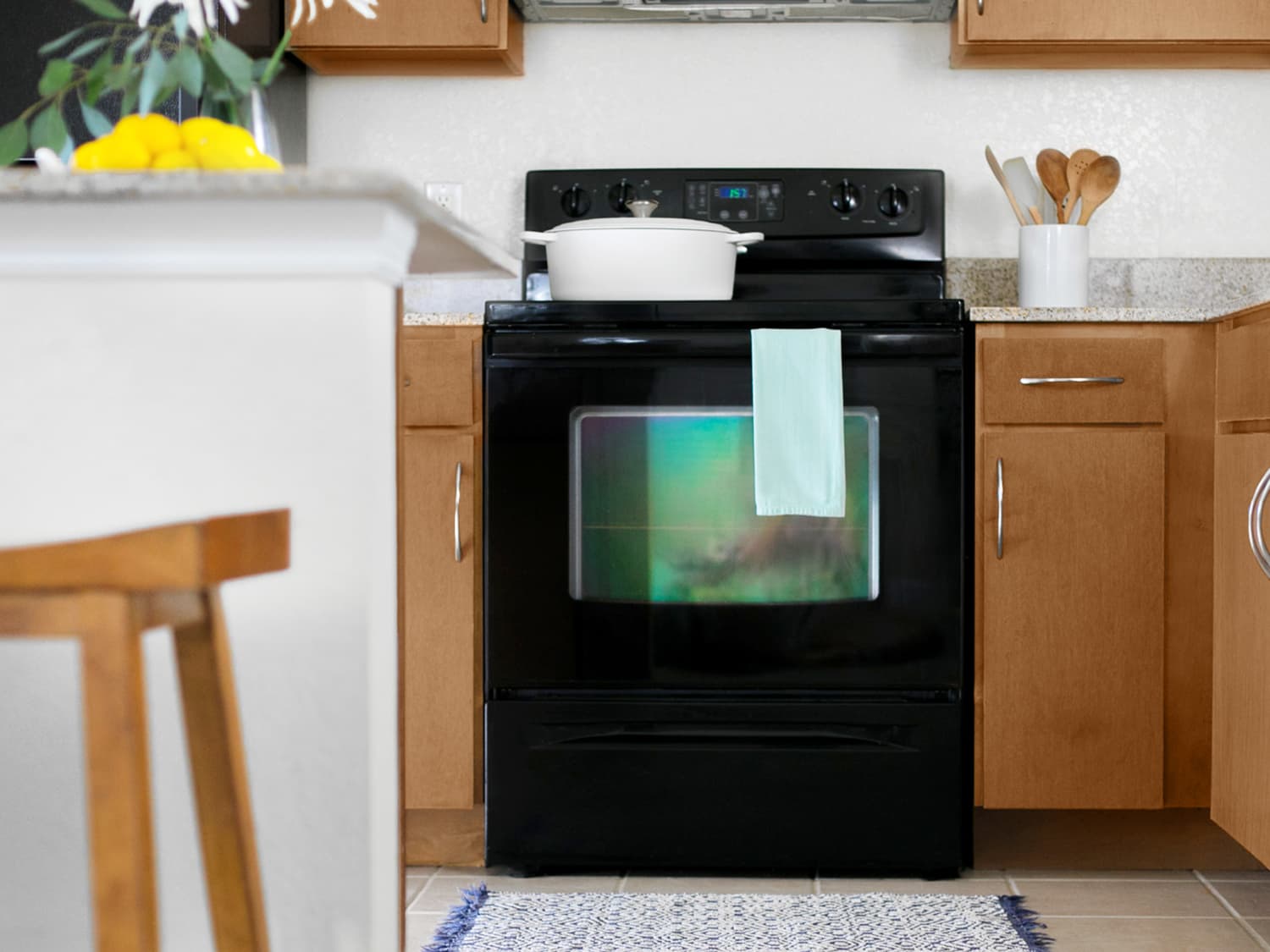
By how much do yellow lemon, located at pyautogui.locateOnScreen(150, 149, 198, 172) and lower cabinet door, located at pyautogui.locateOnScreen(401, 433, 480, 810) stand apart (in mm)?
1138

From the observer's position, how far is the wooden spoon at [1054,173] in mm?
2443

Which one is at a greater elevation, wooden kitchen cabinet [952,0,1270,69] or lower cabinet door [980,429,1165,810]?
wooden kitchen cabinet [952,0,1270,69]

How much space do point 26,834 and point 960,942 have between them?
48.1 inches

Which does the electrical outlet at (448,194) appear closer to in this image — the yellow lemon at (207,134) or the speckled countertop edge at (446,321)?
the speckled countertop edge at (446,321)

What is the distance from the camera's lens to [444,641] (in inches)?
83.1

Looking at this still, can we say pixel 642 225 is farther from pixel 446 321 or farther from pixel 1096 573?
pixel 1096 573

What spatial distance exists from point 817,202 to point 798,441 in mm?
733

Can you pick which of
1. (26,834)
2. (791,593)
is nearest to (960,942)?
(791,593)

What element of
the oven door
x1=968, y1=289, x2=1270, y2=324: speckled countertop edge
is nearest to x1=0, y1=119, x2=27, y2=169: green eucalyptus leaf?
the oven door

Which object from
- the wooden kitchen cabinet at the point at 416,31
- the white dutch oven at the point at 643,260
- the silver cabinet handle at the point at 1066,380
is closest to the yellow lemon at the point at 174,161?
the white dutch oven at the point at 643,260

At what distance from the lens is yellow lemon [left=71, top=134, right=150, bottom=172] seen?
0.98 m

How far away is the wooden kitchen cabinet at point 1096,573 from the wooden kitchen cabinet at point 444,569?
2.66 feet

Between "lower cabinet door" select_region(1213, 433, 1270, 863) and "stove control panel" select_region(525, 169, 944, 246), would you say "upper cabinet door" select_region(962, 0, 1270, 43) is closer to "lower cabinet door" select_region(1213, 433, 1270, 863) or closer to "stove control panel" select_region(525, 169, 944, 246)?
"stove control panel" select_region(525, 169, 944, 246)

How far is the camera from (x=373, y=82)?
2.71 m
